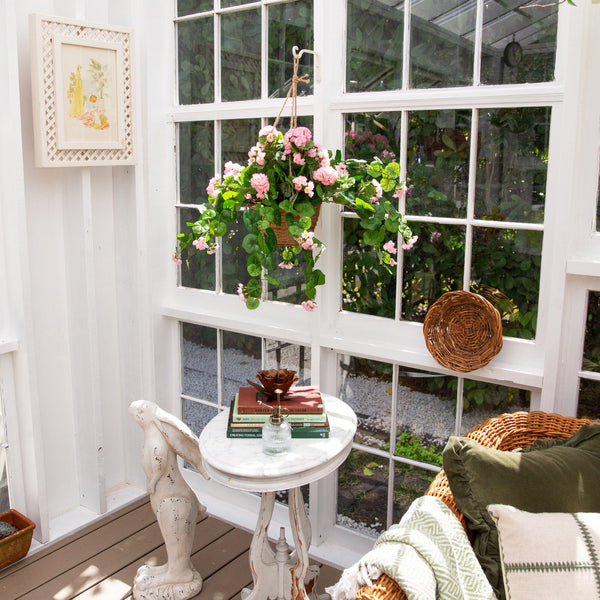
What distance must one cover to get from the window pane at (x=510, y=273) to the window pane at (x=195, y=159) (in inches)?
51.2

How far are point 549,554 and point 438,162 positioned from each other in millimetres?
1329

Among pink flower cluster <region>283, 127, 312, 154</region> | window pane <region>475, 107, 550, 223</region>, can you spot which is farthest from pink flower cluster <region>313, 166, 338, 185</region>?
window pane <region>475, 107, 550, 223</region>

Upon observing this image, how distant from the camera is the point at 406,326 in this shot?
257cm

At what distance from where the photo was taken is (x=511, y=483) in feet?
6.28

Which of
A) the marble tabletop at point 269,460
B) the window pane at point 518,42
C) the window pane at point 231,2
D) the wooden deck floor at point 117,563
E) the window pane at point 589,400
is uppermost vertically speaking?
the window pane at point 231,2

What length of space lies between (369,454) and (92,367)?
1.33m

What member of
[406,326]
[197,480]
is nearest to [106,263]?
[197,480]

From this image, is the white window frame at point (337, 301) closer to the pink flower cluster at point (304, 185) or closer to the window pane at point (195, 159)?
the window pane at point (195, 159)

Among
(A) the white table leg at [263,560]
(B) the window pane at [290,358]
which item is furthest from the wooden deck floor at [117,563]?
(B) the window pane at [290,358]

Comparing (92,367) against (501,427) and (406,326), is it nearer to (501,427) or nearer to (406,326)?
(406,326)

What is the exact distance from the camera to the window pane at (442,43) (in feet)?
7.50

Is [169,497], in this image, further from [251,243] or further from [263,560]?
[251,243]

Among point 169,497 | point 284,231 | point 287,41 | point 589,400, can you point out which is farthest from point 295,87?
Answer: point 169,497

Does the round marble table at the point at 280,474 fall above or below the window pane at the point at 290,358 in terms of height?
below
